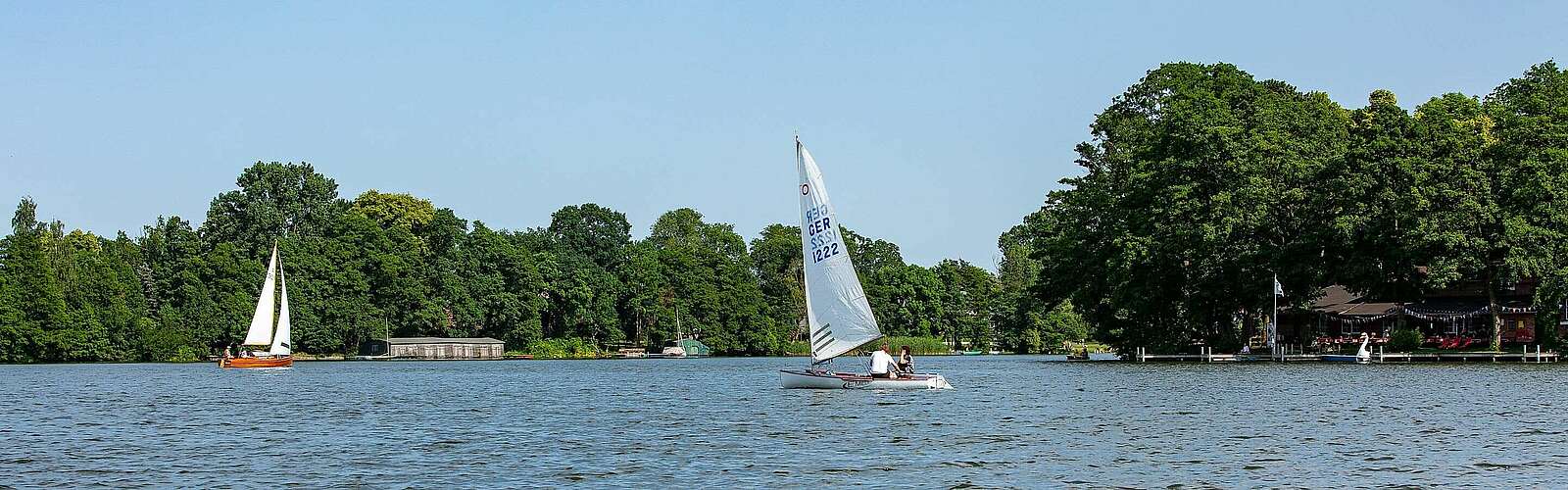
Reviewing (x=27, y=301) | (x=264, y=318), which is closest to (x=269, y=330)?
(x=264, y=318)

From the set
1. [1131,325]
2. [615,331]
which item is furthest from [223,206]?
[1131,325]

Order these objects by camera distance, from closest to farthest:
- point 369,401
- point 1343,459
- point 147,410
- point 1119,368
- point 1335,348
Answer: point 1343,459, point 147,410, point 369,401, point 1119,368, point 1335,348

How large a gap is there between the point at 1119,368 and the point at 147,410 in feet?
156

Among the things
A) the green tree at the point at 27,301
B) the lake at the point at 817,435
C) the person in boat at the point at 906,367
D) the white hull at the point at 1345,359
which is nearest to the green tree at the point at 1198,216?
the white hull at the point at 1345,359

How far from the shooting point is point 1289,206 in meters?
85.9

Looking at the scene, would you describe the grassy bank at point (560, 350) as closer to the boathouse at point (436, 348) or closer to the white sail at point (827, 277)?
the boathouse at point (436, 348)

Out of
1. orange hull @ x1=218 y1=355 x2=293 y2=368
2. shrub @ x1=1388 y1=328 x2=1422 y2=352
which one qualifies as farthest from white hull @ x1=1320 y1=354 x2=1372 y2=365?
orange hull @ x1=218 y1=355 x2=293 y2=368

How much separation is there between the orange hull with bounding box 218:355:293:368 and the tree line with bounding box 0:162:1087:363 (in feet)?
99.9

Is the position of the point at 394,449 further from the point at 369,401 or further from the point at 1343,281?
the point at 1343,281

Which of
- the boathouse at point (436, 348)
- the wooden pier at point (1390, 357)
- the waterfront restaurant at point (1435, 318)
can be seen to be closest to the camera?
the wooden pier at point (1390, 357)

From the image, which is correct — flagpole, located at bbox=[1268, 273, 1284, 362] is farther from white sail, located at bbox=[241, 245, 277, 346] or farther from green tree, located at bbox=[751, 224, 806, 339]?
green tree, located at bbox=[751, 224, 806, 339]

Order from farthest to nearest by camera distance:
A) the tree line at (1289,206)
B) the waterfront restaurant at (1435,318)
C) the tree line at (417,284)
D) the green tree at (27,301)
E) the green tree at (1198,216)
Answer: the tree line at (417,284) < the green tree at (27,301) < the waterfront restaurant at (1435,318) < the green tree at (1198,216) < the tree line at (1289,206)

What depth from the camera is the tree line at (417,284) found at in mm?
124438

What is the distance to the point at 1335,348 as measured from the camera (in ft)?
295
